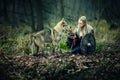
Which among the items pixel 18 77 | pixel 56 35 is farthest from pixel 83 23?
pixel 18 77

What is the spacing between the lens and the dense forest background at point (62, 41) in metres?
11.0

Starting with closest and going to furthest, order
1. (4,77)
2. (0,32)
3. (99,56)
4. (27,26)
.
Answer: (4,77) → (99,56) → (0,32) → (27,26)

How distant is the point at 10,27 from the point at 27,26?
28.2 inches

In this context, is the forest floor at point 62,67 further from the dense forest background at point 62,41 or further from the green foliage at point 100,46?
the green foliage at point 100,46

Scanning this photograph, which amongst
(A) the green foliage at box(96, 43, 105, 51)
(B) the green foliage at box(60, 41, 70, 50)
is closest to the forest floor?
(B) the green foliage at box(60, 41, 70, 50)

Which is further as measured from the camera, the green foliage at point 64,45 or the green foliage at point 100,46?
the green foliage at point 100,46

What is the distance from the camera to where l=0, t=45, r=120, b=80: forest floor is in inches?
428

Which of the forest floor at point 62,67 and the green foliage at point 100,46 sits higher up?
the green foliage at point 100,46

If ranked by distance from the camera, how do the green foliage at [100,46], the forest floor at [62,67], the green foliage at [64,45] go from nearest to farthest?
the forest floor at [62,67]
the green foliage at [64,45]
the green foliage at [100,46]

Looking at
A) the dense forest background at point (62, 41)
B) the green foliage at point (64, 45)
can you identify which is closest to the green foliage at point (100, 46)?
the dense forest background at point (62, 41)

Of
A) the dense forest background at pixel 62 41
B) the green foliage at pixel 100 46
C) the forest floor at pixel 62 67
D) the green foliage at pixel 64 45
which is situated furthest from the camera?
the green foliage at pixel 100 46

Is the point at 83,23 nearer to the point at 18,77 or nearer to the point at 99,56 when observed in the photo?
the point at 99,56

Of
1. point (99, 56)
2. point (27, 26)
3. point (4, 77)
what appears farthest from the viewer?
point (27, 26)

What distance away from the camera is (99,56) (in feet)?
39.8
